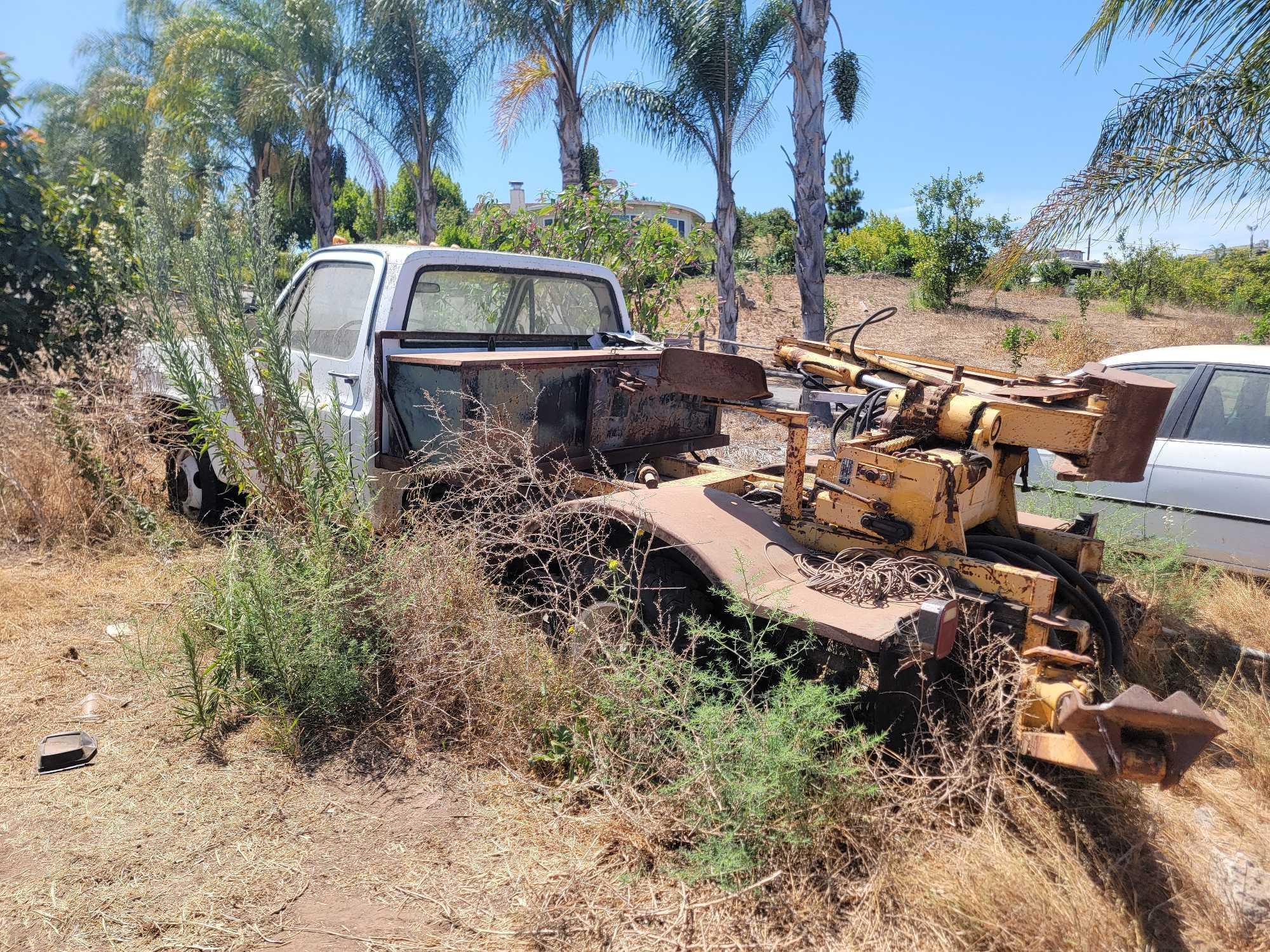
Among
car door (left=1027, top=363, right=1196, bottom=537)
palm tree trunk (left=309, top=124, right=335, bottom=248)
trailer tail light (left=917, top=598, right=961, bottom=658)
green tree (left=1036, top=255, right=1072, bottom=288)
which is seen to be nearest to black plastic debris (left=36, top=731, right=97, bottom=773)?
trailer tail light (left=917, top=598, right=961, bottom=658)

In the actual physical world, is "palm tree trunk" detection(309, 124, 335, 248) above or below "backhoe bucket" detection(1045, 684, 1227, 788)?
above

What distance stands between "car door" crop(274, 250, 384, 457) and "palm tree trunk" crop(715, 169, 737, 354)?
1015 centimetres

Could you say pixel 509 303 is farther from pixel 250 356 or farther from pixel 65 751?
pixel 65 751

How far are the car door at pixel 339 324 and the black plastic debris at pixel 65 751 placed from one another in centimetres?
173

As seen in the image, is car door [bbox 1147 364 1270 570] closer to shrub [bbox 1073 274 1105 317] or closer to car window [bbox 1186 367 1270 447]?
car window [bbox 1186 367 1270 447]

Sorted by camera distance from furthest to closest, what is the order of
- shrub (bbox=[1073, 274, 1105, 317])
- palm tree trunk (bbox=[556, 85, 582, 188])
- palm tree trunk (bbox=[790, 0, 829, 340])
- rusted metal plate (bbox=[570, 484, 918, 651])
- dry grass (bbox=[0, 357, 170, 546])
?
1. shrub (bbox=[1073, 274, 1105, 317])
2. palm tree trunk (bbox=[556, 85, 582, 188])
3. palm tree trunk (bbox=[790, 0, 829, 340])
4. dry grass (bbox=[0, 357, 170, 546])
5. rusted metal plate (bbox=[570, 484, 918, 651])

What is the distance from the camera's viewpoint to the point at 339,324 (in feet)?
16.2

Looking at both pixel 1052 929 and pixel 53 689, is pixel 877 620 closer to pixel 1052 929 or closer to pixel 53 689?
pixel 1052 929

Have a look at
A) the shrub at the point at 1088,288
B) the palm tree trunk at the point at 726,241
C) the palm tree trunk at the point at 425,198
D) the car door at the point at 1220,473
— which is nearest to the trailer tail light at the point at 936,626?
the car door at the point at 1220,473

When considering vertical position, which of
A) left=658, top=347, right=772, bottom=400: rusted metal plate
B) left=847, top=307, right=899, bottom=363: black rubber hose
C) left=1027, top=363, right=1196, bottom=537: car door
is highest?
left=847, top=307, right=899, bottom=363: black rubber hose

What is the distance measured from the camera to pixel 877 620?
305 cm

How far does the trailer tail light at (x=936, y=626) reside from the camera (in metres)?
2.91

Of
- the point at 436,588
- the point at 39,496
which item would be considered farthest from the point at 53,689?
the point at 39,496

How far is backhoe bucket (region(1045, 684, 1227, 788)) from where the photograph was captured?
245 cm
